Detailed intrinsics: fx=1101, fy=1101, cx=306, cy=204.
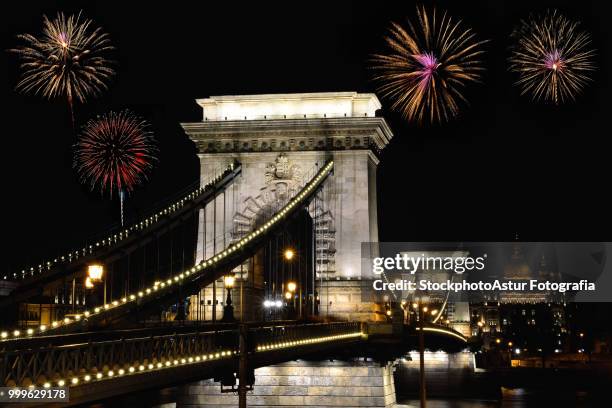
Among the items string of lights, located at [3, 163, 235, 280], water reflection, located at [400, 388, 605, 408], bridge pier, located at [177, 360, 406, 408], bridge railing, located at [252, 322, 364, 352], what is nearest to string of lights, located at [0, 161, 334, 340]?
string of lights, located at [3, 163, 235, 280]

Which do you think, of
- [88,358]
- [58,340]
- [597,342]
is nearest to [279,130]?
[58,340]

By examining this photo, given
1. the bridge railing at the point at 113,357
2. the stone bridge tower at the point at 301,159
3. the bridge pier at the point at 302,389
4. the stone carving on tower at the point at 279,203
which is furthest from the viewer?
the stone carving on tower at the point at 279,203

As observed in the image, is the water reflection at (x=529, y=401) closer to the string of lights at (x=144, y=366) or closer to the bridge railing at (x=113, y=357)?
the string of lights at (x=144, y=366)

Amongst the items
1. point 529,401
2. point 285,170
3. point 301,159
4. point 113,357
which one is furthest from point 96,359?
point 529,401

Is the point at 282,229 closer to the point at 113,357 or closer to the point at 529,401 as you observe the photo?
the point at 113,357

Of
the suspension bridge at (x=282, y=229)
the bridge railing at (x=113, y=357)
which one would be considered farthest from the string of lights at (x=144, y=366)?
the suspension bridge at (x=282, y=229)

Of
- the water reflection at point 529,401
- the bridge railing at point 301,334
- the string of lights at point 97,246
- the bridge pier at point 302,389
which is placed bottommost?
the water reflection at point 529,401
